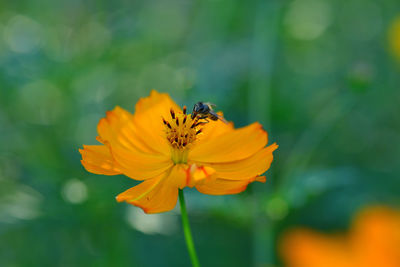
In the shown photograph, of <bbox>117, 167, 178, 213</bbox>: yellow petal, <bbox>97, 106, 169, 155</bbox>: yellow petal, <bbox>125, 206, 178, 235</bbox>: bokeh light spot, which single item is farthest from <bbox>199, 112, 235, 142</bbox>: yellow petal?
<bbox>125, 206, 178, 235</bbox>: bokeh light spot

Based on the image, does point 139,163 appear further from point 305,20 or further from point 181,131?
point 305,20

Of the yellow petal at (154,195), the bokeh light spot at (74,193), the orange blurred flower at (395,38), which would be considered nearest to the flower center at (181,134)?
the yellow petal at (154,195)

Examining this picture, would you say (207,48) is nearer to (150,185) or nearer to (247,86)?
(247,86)

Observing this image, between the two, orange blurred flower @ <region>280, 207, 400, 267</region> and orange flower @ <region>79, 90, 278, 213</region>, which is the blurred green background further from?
orange flower @ <region>79, 90, 278, 213</region>

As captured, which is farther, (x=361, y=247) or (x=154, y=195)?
(x=361, y=247)

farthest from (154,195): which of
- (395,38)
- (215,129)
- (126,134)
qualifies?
(395,38)

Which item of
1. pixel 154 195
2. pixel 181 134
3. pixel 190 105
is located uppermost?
pixel 190 105
